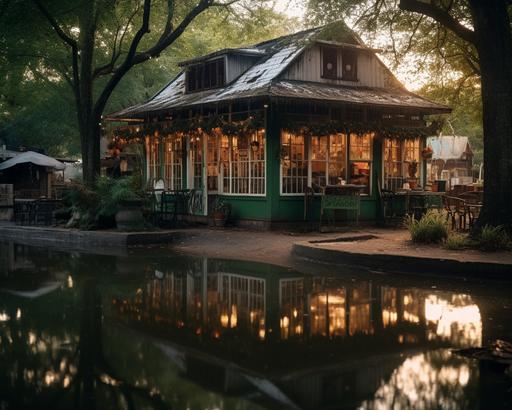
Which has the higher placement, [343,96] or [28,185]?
[343,96]

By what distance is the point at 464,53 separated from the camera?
78.1ft

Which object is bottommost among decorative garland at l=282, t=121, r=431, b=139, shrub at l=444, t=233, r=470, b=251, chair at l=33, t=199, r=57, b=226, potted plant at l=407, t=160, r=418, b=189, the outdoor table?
shrub at l=444, t=233, r=470, b=251

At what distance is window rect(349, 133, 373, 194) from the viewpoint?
2159 cm

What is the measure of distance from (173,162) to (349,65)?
7.51 metres

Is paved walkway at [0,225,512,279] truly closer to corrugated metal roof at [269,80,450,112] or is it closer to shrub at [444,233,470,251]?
shrub at [444,233,470,251]

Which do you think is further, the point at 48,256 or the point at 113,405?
the point at 48,256

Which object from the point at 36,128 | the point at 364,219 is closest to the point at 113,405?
the point at 364,219

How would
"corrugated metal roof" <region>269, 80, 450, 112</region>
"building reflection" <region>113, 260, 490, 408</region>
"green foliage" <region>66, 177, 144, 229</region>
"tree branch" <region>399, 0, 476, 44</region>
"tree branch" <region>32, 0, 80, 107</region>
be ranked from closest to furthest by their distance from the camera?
"building reflection" <region>113, 260, 490, 408</region>
"tree branch" <region>399, 0, 476, 44</region>
"green foliage" <region>66, 177, 144, 229</region>
"corrugated metal roof" <region>269, 80, 450, 112</region>
"tree branch" <region>32, 0, 80, 107</region>

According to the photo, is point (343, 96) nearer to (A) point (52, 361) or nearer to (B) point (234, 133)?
(B) point (234, 133)

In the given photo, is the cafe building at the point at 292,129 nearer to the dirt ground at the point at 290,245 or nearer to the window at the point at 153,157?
the window at the point at 153,157

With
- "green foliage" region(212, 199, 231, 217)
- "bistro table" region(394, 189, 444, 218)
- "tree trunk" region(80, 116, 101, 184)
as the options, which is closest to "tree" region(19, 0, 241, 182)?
"tree trunk" region(80, 116, 101, 184)

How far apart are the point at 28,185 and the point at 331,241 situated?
3007 centimetres

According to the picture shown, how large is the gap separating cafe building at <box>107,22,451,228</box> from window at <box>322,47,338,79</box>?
0.04 meters

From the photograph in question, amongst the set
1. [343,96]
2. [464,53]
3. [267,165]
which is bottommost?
[267,165]
